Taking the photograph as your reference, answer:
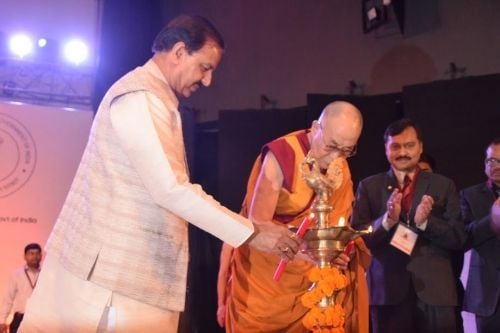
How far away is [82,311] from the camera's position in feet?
5.35

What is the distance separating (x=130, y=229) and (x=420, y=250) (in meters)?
1.95

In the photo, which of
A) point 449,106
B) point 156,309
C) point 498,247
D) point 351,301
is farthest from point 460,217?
point 156,309

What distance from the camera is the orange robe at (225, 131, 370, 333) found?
2.48 meters

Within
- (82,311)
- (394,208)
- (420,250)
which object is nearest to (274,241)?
(82,311)

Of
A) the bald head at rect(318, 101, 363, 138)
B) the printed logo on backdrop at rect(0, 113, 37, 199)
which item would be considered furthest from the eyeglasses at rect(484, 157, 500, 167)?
the printed logo on backdrop at rect(0, 113, 37, 199)

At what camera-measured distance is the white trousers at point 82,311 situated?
162cm

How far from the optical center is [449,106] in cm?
462

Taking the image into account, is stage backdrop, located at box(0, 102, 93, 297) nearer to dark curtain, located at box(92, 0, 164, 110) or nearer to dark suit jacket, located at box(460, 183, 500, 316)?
dark curtain, located at box(92, 0, 164, 110)

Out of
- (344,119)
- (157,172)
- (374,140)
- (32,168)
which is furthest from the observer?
(32,168)

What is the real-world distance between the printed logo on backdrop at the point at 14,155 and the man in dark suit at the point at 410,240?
13.6 feet

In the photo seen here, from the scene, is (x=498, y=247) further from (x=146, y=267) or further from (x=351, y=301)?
(x=146, y=267)

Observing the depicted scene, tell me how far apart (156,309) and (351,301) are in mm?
1071

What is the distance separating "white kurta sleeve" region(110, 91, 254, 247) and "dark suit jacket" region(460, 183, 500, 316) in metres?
1.98

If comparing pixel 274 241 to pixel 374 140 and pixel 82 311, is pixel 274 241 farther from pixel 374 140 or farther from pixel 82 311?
pixel 374 140
